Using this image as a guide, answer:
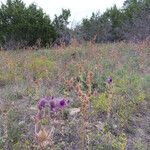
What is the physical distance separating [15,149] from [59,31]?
718 inches

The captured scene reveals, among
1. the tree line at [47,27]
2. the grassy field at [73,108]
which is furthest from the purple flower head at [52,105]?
the tree line at [47,27]

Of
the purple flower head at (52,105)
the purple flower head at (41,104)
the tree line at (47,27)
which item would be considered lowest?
the tree line at (47,27)

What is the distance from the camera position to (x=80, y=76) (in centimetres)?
705

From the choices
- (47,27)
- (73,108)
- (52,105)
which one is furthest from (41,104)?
(47,27)

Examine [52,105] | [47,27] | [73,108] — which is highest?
[52,105]

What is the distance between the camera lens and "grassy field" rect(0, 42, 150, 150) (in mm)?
4270

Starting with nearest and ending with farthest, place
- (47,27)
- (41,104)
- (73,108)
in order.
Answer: (41,104) → (73,108) → (47,27)

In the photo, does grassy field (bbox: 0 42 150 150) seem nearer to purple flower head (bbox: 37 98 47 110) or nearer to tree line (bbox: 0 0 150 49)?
purple flower head (bbox: 37 98 47 110)

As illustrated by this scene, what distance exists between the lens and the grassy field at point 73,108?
427cm

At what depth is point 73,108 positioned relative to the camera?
19.1ft

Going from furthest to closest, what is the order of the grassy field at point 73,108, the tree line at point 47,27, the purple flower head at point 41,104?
the tree line at point 47,27 → the grassy field at point 73,108 → the purple flower head at point 41,104

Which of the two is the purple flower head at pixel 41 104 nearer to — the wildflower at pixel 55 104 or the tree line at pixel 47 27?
the wildflower at pixel 55 104

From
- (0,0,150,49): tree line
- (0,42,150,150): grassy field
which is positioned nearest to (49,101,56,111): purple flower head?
(0,42,150,150): grassy field

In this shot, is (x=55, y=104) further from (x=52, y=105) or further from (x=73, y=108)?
(x=73, y=108)
